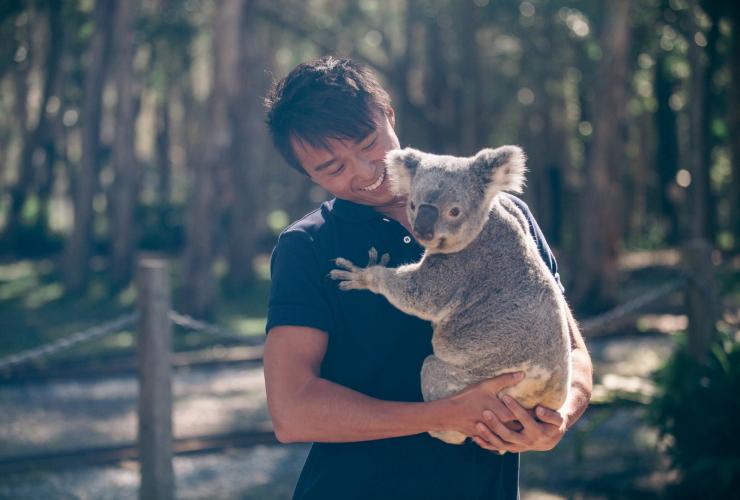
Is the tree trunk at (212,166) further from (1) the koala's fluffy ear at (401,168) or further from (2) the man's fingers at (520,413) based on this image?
(2) the man's fingers at (520,413)

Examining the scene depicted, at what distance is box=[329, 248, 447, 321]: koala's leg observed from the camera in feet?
7.59

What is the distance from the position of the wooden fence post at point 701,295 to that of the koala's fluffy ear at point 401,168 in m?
4.09

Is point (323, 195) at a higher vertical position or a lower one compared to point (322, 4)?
lower

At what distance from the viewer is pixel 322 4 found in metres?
32.4

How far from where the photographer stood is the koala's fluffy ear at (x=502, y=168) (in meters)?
2.51

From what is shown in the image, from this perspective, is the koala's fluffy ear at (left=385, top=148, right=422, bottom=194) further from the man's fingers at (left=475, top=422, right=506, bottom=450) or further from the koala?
the man's fingers at (left=475, top=422, right=506, bottom=450)

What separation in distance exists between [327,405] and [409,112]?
18.4 metres

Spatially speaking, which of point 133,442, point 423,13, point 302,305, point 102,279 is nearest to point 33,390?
point 133,442

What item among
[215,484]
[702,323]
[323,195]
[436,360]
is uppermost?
[436,360]

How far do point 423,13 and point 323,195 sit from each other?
12132mm

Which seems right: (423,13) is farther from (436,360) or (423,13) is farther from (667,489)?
(436,360)

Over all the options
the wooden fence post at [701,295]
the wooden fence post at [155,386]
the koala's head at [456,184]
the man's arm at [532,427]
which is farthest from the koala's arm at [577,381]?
the wooden fence post at [701,295]

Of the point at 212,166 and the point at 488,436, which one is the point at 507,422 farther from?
the point at 212,166

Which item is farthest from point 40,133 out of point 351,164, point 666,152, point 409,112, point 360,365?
point 360,365
